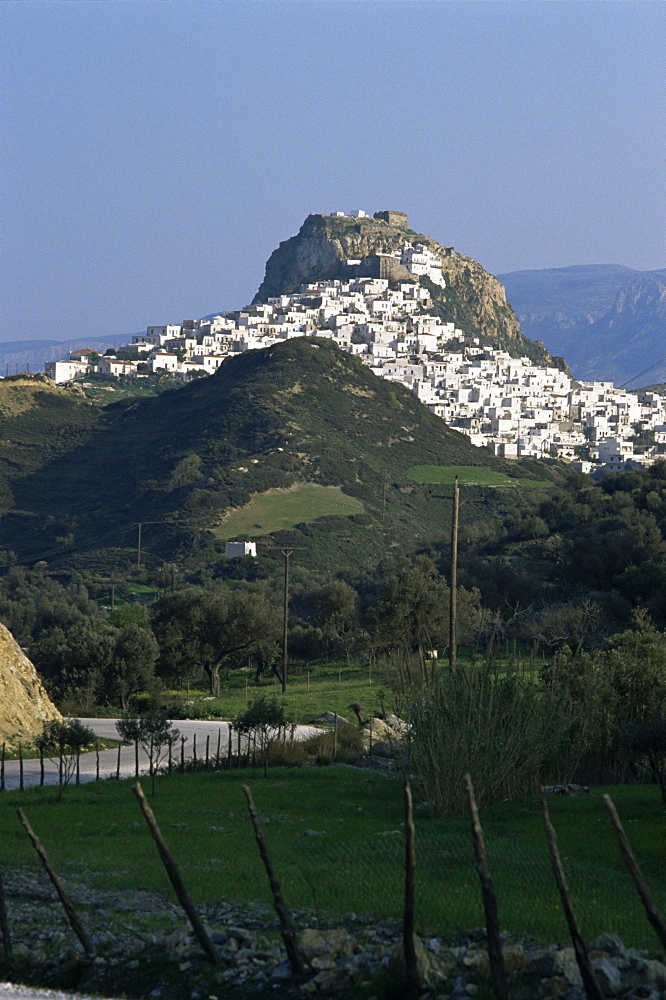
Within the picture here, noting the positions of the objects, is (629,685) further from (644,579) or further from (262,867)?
(644,579)

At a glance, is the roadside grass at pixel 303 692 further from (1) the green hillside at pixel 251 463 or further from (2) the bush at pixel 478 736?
(1) the green hillside at pixel 251 463

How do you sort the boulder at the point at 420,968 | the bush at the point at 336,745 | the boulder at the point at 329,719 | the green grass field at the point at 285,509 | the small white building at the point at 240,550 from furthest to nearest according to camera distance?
the green grass field at the point at 285,509
the small white building at the point at 240,550
the boulder at the point at 329,719
the bush at the point at 336,745
the boulder at the point at 420,968

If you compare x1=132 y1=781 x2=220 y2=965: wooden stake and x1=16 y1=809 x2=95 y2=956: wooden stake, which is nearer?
x1=132 y1=781 x2=220 y2=965: wooden stake

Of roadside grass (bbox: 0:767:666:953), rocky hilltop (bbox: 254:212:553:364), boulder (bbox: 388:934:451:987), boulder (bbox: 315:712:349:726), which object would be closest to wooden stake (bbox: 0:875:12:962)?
roadside grass (bbox: 0:767:666:953)

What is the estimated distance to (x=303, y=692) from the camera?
3628 cm

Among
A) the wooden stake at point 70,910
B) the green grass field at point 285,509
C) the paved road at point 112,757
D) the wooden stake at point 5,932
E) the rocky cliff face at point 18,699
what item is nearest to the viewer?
the wooden stake at point 70,910

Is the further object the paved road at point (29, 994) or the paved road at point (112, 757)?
the paved road at point (112, 757)

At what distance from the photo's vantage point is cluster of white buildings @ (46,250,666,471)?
140 meters

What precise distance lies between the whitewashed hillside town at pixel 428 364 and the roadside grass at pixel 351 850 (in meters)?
109

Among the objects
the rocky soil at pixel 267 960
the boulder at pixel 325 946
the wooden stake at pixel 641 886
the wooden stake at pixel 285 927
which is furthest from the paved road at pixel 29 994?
the wooden stake at pixel 641 886

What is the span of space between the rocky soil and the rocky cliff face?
1553 centimetres

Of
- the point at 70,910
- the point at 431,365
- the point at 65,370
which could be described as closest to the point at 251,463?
the point at 65,370

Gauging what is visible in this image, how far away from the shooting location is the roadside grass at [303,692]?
31609mm

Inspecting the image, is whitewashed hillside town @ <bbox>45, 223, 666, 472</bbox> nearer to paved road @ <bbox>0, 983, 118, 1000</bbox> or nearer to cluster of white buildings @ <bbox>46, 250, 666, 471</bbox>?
cluster of white buildings @ <bbox>46, 250, 666, 471</bbox>
